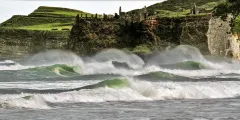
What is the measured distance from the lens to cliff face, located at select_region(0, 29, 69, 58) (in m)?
141

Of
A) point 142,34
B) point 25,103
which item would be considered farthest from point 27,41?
point 25,103

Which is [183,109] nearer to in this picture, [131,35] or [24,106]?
[24,106]

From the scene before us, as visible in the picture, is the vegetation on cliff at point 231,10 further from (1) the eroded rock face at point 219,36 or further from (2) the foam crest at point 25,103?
(2) the foam crest at point 25,103

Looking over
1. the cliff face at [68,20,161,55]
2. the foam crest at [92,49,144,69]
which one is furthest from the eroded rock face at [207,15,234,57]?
the foam crest at [92,49,144,69]

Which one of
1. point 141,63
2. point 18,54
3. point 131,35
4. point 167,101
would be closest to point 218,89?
point 167,101

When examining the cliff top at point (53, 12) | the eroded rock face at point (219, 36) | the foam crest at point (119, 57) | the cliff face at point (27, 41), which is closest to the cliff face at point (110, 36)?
the foam crest at point (119, 57)

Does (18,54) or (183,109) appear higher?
(183,109)

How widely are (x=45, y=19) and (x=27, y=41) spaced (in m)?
14.9

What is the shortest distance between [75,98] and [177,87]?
→ 608 cm

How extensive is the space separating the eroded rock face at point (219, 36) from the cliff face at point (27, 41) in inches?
2515

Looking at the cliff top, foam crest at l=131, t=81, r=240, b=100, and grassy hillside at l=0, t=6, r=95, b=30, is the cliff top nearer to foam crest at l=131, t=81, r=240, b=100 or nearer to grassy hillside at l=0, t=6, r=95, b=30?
grassy hillside at l=0, t=6, r=95, b=30

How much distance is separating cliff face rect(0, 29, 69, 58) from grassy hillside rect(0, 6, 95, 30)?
3677 millimetres

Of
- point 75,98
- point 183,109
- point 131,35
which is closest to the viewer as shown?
point 183,109

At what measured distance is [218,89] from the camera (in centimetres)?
3397
